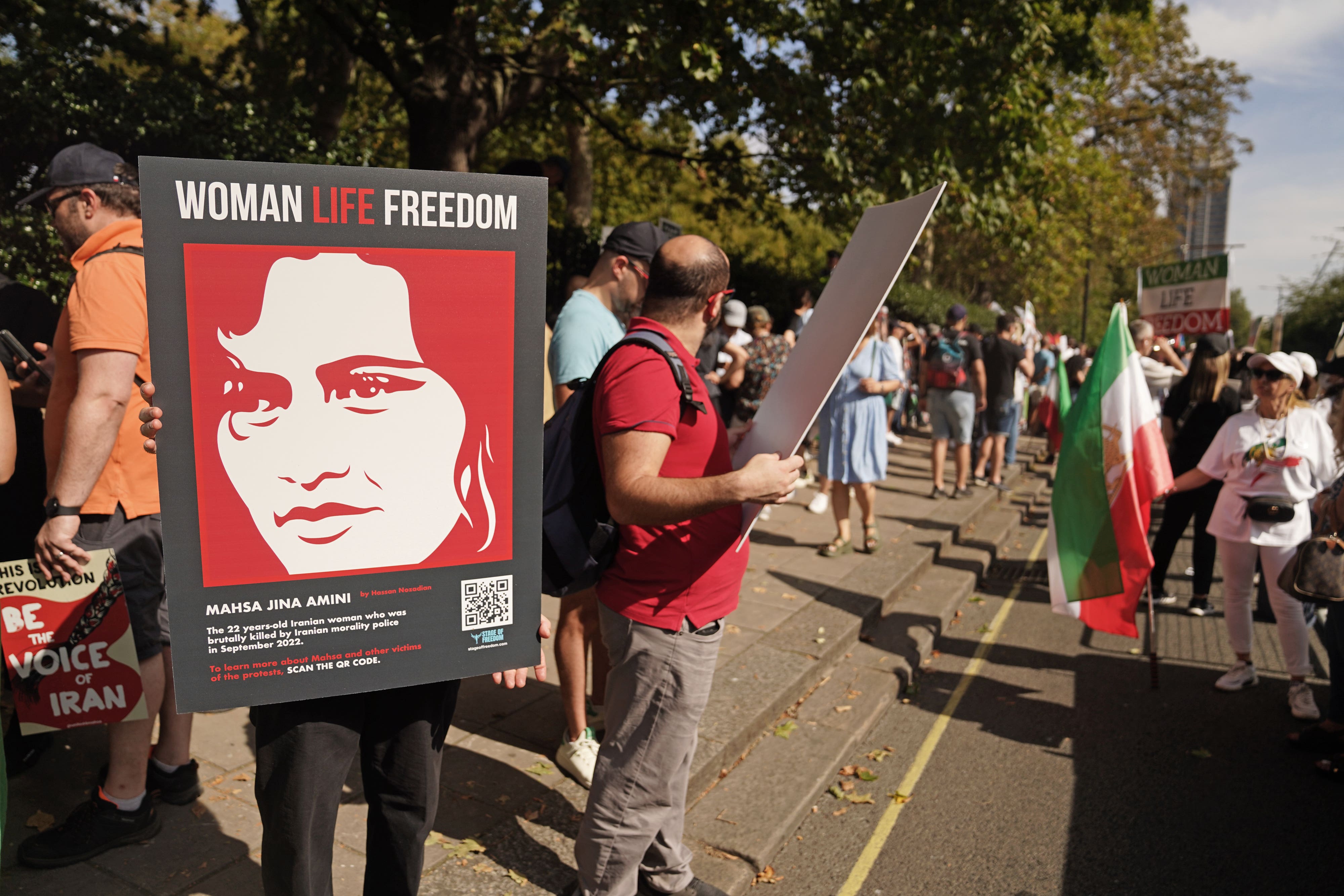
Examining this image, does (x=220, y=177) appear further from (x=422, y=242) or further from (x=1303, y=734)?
(x=1303, y=734)

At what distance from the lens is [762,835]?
3568 mm

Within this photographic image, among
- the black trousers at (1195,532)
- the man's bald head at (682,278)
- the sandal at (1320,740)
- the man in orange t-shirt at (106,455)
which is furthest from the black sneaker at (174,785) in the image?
the black trousers at (1195,532)

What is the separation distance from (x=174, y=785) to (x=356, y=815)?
644 mm

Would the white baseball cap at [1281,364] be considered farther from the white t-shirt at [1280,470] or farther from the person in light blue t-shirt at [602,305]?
the person in light blue t-shirt at [602,305]

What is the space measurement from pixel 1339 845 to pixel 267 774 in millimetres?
4075

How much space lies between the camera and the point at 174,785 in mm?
3232

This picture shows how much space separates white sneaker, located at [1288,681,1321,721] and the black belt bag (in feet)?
2.95

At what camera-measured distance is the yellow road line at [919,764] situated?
11.5 feet

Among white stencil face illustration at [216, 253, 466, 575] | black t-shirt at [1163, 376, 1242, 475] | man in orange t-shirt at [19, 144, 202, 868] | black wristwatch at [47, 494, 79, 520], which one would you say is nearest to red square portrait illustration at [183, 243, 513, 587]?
white stencil face illustration at [216, 253, 466, 575]

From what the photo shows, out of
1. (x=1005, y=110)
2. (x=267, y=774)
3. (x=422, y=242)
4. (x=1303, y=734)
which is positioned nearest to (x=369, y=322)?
(x=422, y=242)

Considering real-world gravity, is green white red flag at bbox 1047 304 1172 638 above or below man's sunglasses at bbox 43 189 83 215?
below

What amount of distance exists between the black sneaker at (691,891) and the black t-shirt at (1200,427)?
5282 mm

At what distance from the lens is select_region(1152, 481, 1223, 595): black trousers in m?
6.68

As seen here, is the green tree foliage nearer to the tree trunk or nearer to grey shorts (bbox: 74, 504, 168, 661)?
the tree trunk
